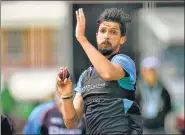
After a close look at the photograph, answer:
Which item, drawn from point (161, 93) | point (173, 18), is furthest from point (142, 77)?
point (173, 18)

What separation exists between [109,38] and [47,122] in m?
1.82

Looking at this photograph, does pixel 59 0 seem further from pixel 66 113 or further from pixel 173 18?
pixel 66 113

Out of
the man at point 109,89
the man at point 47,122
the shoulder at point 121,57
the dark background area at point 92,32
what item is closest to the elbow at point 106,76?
the man at point 109,89

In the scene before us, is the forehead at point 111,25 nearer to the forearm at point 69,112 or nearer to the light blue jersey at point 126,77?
the light blue jersey at point 126,77

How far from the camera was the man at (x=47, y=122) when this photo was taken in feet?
14.6

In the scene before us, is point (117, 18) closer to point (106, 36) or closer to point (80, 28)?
point (106, 36)

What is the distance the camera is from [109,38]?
2.92 metres

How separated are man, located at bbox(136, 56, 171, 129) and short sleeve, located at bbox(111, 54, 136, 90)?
4.50 feet

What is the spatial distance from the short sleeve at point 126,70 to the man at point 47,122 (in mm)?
1556

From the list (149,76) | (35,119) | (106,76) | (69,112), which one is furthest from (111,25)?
(35,119)

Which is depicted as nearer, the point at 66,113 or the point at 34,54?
the point at 66,113

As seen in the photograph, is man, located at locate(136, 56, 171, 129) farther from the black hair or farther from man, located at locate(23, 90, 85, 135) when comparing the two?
the black hair

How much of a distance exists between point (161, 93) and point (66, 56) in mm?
944

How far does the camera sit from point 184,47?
4531mm
